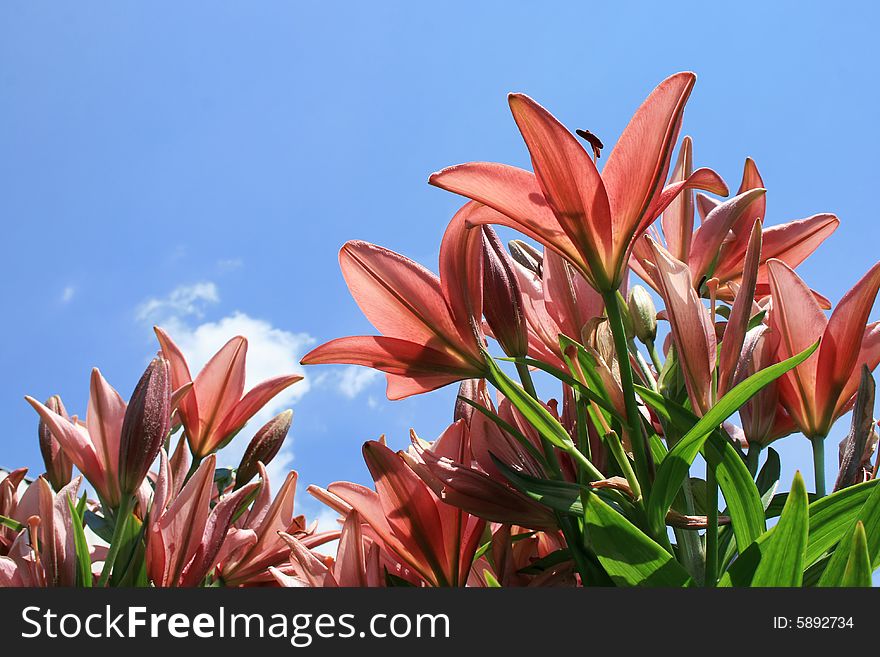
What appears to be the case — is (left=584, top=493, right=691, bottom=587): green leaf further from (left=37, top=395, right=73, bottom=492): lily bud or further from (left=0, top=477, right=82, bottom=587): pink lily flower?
(left=37, top=395, right=73, bottom=492): lily bud

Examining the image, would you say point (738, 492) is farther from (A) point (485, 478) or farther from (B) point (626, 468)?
(A) point (485, 478)

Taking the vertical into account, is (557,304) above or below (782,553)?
above

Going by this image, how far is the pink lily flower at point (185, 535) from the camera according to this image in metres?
0.68

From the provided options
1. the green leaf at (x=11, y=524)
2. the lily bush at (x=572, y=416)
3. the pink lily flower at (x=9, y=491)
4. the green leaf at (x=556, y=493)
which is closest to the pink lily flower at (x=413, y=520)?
the lily bush at (x=572, y=416)

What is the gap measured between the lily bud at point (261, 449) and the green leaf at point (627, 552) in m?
0.56

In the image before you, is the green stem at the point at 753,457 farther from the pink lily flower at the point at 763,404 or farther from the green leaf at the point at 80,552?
the green leaf at the point at 80,552

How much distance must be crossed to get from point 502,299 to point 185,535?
378 mm

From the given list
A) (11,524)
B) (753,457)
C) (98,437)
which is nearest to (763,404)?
(753,457)

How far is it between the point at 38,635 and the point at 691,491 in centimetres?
53

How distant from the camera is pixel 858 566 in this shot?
1.44ft

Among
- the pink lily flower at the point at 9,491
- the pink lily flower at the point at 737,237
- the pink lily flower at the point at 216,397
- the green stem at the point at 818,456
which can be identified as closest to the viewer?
the green stem at the point at 818,456

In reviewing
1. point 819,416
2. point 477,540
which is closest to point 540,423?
point 477,540

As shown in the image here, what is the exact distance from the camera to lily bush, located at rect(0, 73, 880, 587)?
1.65 ft

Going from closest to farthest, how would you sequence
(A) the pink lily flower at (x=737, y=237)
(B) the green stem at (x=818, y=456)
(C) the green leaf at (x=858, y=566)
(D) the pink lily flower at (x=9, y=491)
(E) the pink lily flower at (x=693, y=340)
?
(C) the green leaf at (x=858, y=566) → (E) the pink lily flower at (x=693, y=340) → (B) the green stem at (x=818, y=456) → (A) the pink lily flower at (x=737, y=237) → (D) the pink lily flower at (x=9, y=491)
